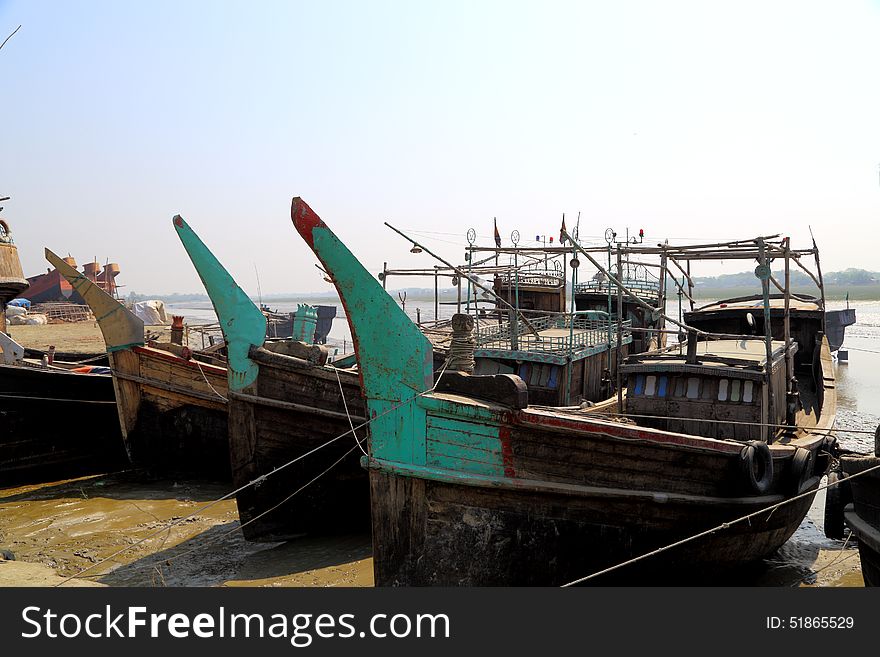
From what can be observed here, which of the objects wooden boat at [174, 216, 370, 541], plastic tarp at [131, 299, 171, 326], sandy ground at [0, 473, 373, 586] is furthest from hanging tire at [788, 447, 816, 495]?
plastic tarp at [131, 299, 171, 326]

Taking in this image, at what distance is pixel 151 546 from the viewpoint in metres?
10.1

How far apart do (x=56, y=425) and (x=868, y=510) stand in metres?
15.1

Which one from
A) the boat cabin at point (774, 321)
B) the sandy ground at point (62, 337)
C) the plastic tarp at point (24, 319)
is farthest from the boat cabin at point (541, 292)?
the plastic tarp at point (24, 319)

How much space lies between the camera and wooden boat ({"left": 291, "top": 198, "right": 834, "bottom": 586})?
681cm

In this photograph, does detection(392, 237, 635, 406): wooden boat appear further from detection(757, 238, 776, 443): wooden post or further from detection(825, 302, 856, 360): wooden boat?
detection(825, 302, 856, 360): wooden boat

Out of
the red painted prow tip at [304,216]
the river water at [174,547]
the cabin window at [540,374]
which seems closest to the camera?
the red painted prow tip at [304,216]

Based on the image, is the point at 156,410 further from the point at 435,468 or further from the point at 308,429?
the point at 435,468

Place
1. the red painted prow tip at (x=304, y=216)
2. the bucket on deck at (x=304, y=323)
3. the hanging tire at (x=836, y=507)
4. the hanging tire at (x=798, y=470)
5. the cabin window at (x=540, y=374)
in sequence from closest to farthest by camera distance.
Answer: the red painted prow tip at (x=304, y=216) < the hanging tire at (x=798, y=470) < the hanging tire at (x=836, y=507) < the cabin window at (x=540, y=374) < the bucket on deck at (x=304, y=323)

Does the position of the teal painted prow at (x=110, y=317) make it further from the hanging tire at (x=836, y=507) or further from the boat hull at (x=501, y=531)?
the hanging tire at (x=836, y=507)

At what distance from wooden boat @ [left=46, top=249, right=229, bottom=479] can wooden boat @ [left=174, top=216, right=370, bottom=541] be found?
2.99 meters

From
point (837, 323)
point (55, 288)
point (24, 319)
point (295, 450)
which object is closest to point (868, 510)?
point (295, 450)

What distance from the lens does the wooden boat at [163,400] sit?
13305 millimetres

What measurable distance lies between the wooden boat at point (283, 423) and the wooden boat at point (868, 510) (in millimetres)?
6465
